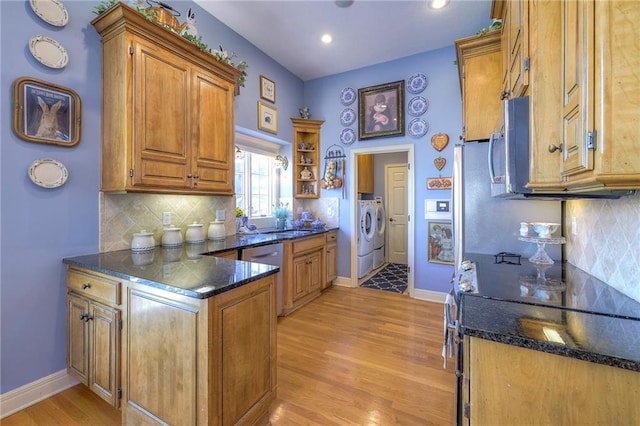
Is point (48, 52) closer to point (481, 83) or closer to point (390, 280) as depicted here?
point (481, 83)

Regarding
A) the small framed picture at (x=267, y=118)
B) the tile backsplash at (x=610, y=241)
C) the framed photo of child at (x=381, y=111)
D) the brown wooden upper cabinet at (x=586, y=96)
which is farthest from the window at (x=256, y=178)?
the tile backsplash at (x=610, y=241)

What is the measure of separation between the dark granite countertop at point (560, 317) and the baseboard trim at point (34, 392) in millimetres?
2500

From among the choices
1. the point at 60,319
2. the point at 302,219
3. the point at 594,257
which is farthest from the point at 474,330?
the point at 302,219

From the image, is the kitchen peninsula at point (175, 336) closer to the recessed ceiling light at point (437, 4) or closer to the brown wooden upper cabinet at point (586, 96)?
the brown wooden upper cabinet at point (586, 96)

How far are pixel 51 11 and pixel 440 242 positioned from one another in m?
4.12

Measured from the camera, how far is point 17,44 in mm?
1607

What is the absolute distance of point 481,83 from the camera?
2180 millimetres

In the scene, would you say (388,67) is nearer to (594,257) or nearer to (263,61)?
(263,61)

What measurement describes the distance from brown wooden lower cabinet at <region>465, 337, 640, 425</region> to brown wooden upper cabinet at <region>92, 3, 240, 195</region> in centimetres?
215

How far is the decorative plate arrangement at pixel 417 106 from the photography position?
3544mm

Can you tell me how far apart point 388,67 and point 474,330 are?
3843 millimetres

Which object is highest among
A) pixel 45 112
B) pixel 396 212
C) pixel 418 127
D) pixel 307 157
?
pixel 418 127

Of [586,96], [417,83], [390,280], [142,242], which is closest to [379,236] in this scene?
[390,280]

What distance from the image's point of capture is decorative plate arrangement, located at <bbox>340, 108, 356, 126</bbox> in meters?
4.02
